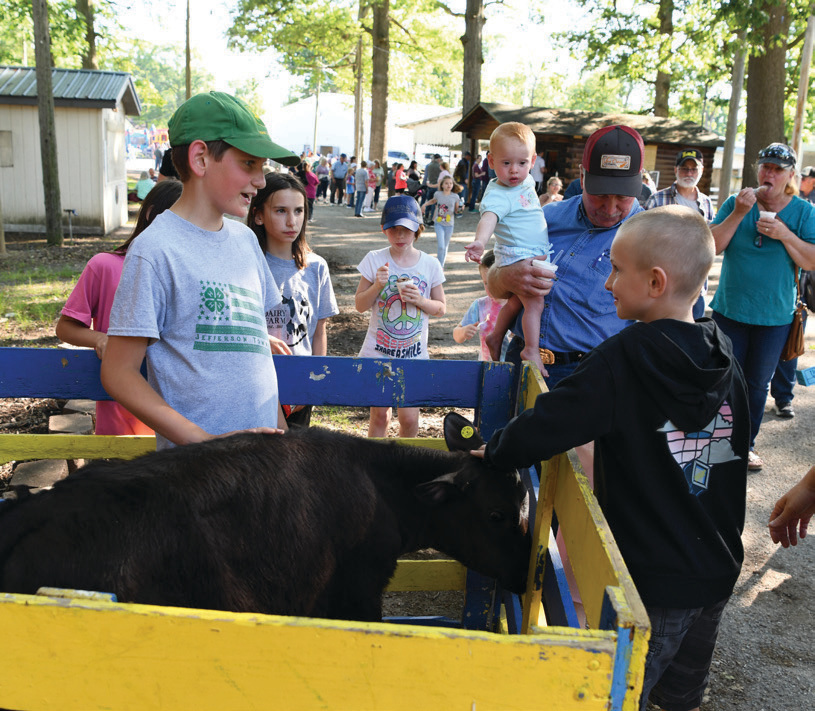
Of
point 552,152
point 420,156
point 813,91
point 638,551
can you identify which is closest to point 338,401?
point 638,551

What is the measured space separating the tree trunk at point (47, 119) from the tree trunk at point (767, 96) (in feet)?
48.4

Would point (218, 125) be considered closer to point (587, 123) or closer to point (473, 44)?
point (587, 123)

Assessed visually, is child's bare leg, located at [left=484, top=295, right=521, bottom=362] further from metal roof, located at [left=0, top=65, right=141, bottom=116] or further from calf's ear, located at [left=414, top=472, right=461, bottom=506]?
metal roof, located at [left=0, top=65, right=141, bottom=116]

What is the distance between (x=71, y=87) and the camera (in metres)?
18.7

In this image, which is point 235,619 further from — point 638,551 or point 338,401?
point 338,401

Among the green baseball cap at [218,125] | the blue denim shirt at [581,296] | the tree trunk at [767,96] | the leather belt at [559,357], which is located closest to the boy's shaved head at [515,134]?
the blue denim shirt at [581,296]

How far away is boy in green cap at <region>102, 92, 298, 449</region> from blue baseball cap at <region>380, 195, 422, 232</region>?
7.74 feet

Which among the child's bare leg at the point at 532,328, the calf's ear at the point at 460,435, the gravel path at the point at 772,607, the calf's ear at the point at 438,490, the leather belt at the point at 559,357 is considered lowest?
the gravel path at the point at 772,607

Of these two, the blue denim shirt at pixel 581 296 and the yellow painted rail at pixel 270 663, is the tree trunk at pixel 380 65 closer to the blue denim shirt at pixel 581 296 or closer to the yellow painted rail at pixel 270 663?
the blue denim shirt at pixel 581 296

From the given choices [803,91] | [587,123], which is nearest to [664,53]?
[587,123]

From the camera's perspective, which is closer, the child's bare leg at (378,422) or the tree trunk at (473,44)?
the child's bare leg at (378,422)

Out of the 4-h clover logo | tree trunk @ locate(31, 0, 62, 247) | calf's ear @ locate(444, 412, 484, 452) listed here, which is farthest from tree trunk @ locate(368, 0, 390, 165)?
the 4-h clover logo

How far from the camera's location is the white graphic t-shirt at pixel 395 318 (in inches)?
193

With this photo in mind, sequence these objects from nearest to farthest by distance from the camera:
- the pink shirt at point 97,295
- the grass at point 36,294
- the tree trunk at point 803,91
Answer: the pink shirt at point 97,295, the grass at point 36,294, the tree trunk at point 803,91
